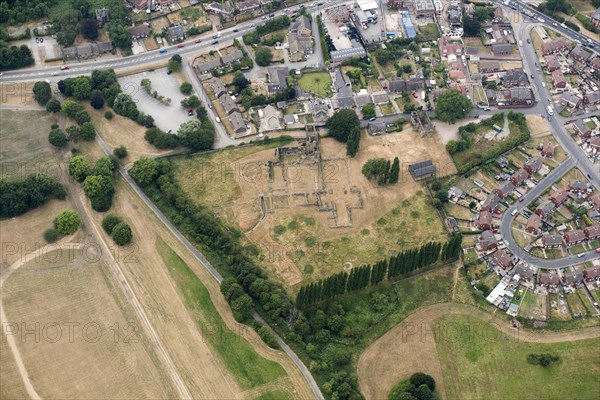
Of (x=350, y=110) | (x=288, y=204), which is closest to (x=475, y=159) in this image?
(x=350, y=110)

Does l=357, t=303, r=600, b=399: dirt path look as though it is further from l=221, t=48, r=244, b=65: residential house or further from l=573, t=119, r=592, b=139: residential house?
l=221, t=48, r=244, b=65: residential house

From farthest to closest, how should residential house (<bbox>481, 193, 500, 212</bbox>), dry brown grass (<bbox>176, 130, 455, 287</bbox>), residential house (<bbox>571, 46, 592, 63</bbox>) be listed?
residential house (<bbox>571, 46, 592, 63</bbox>)
residential house (<bbox>481, 193, 500, 212</bbox>)
dry brown grass (<bbox>176, 130, 455, 287</bbox>)

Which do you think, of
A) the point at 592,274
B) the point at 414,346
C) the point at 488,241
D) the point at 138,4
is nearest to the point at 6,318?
the point at 414,346

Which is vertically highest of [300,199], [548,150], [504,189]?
[548,150]

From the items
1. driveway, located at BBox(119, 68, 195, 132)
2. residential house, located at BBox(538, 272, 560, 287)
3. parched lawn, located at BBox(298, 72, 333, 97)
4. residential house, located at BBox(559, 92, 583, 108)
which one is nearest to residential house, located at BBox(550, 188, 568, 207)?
residential house, located at BBox(538, 272, 560, 287)

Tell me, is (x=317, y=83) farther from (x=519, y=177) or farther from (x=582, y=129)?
(x=582, y=129)

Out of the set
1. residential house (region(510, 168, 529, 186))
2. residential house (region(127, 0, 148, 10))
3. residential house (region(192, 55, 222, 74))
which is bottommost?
residential house (region(510, 168, 529, 186))

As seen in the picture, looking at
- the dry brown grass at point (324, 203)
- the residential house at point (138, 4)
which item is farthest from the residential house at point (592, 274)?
the residential house at point (138, 4)
